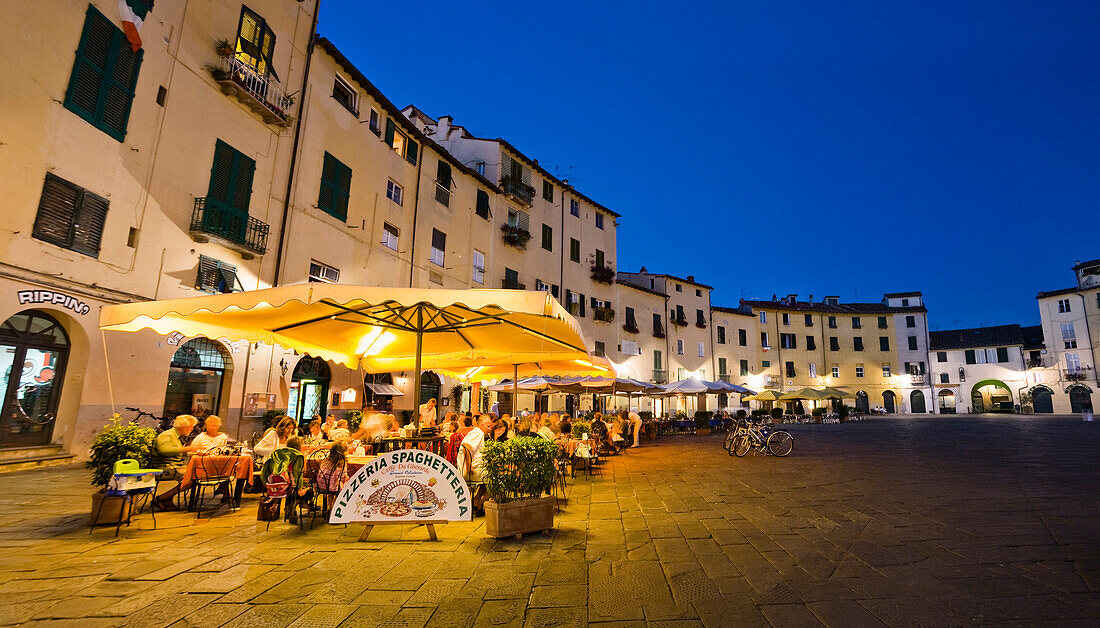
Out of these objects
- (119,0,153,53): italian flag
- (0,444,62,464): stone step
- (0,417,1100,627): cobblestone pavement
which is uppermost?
(119,0,153,53): italian flag

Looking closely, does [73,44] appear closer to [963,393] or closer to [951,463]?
[951,463]

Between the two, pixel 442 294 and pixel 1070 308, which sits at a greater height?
pixel 1070 308

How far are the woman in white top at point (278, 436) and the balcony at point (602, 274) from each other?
75.7 ft

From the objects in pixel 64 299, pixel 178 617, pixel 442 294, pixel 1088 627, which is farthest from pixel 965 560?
pixel 64 299

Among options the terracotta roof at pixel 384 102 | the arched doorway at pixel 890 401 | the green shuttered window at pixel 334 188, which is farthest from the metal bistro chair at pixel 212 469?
the arched doorway at pixel 890 401

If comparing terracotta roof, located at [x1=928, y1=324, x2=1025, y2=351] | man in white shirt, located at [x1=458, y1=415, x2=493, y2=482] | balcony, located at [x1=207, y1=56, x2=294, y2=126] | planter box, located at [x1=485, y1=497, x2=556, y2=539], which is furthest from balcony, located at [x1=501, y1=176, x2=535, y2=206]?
terracotta roof, located at [x1=928, y1=324, x2=1025, y2=351]

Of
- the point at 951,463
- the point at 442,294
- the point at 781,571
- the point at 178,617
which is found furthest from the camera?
the point at 951,463

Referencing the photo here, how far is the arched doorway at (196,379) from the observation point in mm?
11312

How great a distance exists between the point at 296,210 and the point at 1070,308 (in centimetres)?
5784

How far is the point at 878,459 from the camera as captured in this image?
12.0 meters

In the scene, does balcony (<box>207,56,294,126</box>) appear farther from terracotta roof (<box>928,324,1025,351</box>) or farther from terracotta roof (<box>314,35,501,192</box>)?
terracotta roof (<box>928,324,1025,351</box>)

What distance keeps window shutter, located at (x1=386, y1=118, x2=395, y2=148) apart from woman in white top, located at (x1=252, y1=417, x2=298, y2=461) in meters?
13.7

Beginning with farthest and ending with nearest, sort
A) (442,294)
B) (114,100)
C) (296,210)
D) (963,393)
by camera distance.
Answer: (963,393)
(296,210)
(114,100)
(442,294)

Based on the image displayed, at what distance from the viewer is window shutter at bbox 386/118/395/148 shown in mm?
18219
